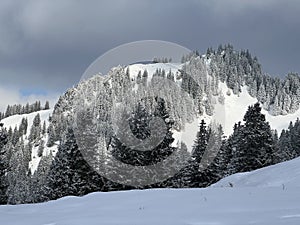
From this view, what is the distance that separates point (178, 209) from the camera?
24.8 feet

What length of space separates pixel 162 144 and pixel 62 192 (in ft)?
25.7

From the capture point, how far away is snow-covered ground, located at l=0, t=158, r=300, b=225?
6438mm

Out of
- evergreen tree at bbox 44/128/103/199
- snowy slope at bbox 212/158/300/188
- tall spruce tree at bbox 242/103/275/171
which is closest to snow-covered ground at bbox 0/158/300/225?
snowy slope at bbox 212/158/300/188

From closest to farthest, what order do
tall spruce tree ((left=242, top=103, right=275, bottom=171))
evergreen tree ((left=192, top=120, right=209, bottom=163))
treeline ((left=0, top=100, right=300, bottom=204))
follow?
treeline ((left=0, top=100, right=300, bottom=204)), tall spruce tree ((left=242, top=103, right=275, bottom=171)), evergreen tree ((left=192, top=120, right=209, bottom=163))

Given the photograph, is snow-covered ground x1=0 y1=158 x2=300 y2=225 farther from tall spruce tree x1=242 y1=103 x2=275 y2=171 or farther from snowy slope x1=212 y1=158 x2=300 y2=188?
tall spruce tree x1=242 y1=103 x2=275 y2=171

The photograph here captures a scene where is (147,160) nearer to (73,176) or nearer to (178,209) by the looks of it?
(73,176)

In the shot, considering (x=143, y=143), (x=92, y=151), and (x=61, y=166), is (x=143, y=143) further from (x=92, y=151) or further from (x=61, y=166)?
(x=61, y=166)

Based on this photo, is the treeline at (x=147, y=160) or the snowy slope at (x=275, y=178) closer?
the snowy slope at (x=275, y=178)

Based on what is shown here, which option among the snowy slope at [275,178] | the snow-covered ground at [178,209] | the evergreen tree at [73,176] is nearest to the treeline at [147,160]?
the evergreen tree at [73,176]

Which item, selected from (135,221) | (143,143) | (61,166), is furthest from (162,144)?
(135,221)

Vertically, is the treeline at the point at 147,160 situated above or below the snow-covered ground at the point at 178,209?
above

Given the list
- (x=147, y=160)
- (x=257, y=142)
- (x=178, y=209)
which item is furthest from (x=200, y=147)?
(x=178, y=209)

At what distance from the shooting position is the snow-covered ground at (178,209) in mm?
6438

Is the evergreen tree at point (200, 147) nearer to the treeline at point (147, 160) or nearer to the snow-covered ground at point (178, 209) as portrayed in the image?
the treeline at point (147, 160)
